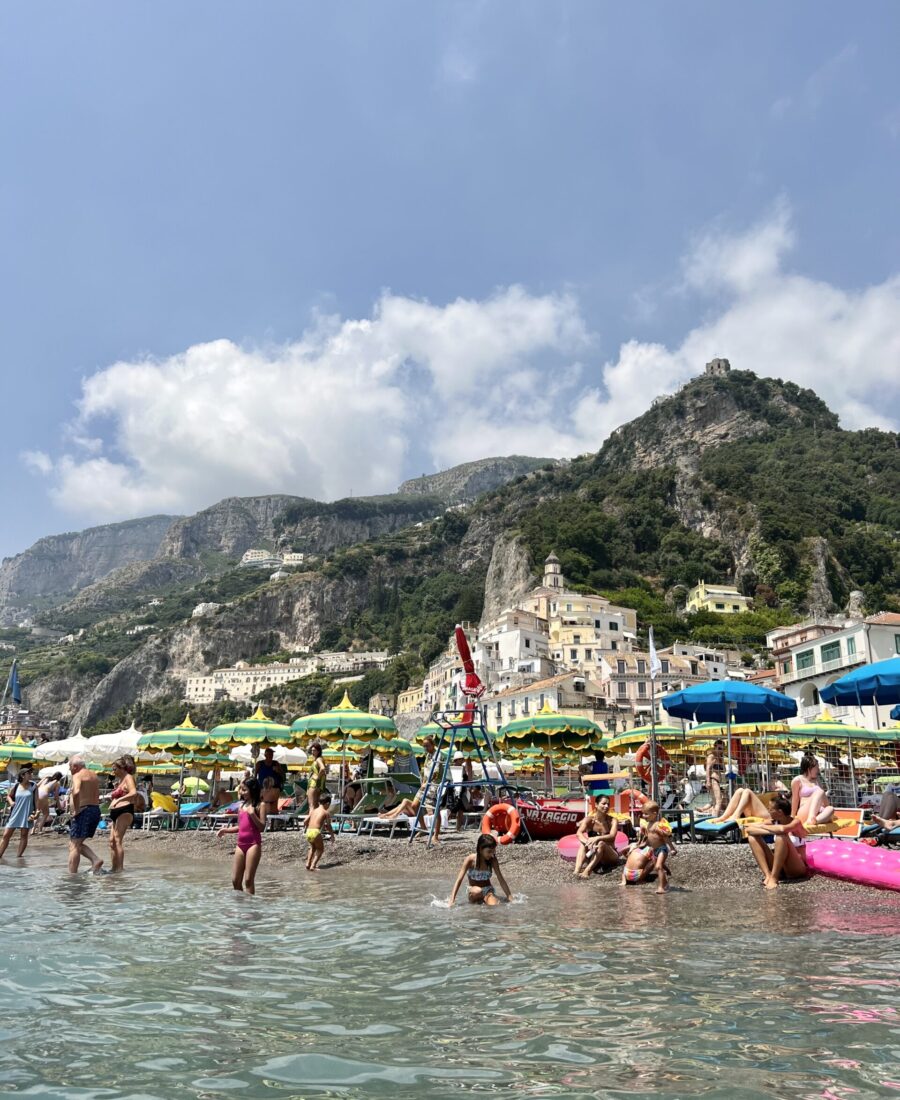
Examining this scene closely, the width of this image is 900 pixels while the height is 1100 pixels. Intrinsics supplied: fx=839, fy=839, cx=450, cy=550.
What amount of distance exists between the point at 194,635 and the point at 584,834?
15333 cm

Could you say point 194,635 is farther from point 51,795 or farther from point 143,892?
point 143,892

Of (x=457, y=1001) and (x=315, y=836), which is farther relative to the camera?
(x=315, y=836)

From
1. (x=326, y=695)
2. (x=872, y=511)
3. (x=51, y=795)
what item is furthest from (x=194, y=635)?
(x=51, y=795)

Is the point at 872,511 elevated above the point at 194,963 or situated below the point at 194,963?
above

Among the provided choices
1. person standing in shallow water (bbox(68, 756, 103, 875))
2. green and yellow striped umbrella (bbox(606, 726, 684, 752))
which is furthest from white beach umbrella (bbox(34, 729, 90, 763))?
green and yellow striped umbrella (bbox(606, 726, 684, 752))

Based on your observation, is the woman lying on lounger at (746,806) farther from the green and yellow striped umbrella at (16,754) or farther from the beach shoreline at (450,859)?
the green and yellow striped umbrella at (16,754)

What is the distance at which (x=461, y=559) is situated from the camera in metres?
156

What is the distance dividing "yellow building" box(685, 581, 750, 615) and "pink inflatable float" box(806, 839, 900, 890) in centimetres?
8188

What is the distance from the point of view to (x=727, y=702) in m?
14.9

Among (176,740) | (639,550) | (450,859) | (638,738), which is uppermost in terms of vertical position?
(639,550)

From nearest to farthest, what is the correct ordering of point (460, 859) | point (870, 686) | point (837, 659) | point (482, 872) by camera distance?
point (482, 872) → point (870, 686) → point (460, 859) → point (837, 659)

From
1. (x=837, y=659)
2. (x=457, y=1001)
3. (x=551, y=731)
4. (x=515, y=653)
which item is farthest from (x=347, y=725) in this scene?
(x=515, y=653)

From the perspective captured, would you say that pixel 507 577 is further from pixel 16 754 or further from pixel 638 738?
pixel 638 738

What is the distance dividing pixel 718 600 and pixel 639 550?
16515 mm
